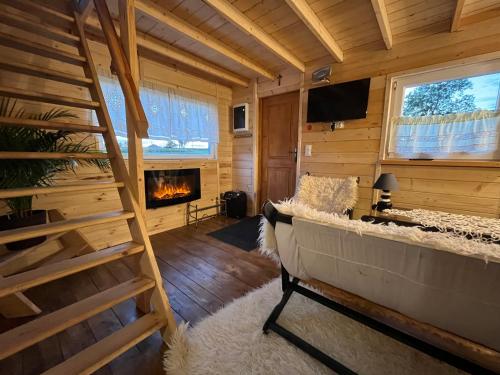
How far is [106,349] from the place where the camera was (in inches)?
41.7

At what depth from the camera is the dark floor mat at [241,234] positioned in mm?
2740

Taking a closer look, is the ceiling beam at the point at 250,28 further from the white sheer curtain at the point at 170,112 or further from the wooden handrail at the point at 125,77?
the white sheer curtain at the point at 170,112

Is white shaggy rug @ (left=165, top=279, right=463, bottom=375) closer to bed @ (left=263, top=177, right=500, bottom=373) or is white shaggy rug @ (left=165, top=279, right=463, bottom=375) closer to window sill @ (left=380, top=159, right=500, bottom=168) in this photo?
bed @ (left=263, top=177, right=500, bottom=373)

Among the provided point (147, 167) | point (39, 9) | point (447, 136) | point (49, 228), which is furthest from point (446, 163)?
point (39, 9)

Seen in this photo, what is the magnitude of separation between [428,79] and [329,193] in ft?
5.21

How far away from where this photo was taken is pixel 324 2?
1.93 metres

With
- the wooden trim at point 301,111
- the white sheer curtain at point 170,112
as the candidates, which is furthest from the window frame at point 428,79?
the white sheer curtain at point 170,112

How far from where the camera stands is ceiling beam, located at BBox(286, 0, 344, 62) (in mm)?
1850

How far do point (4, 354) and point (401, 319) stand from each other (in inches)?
62.4

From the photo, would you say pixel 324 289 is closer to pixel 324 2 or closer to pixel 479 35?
pixel 324 2

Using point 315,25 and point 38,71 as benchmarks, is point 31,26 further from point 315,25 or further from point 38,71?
point 315,25

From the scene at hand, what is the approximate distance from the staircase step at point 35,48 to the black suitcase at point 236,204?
2.66 metres

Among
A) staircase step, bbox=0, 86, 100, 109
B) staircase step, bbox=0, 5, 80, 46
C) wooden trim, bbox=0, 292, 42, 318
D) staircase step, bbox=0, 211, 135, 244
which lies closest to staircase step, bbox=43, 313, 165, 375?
staircase step, bbox=0, 211, 135, 244

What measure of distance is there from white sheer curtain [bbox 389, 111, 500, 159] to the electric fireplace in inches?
110
